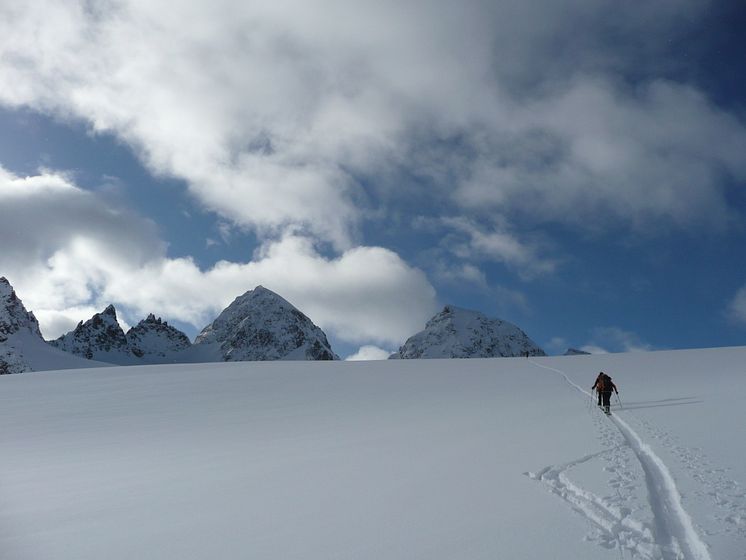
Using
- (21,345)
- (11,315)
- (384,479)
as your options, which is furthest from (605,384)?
(11,315)

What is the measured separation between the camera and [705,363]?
1219 inches

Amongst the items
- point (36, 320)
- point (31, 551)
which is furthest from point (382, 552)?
point (36, 320)

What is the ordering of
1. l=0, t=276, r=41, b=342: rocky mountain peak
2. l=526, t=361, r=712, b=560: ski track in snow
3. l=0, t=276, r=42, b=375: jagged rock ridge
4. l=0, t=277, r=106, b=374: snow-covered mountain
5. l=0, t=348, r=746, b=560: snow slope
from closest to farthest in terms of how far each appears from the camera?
1. l=526, t=361, r=712, b=560: ski track in snow
2. l=0, t=348, r=746, b=560: snow slope
3. l=0, t=276, r=42, b=375: jagged rock ridge
4. l=0, t=277, r=106, b=374: snow-covered mountain
5. l=0, t=276, r=41, b=342: rocky mountain peak

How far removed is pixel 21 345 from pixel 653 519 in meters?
179

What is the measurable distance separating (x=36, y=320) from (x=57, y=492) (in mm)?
209752

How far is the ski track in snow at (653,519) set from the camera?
490 centimetres

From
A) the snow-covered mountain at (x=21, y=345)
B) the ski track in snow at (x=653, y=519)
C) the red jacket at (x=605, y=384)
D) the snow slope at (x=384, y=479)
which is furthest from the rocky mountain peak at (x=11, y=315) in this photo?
the ski track in snow at (x=653, y=519)

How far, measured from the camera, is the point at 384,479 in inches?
308

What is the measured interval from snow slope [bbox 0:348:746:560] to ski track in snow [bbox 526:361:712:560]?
2 cm

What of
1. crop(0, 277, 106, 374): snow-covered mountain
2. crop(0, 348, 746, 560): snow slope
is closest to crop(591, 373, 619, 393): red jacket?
crop(0, 348, 746, 560): snow slope

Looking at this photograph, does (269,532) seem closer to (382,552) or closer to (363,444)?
(382,552)

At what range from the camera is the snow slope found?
5.35 meters

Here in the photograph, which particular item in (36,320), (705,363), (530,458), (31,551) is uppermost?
(36,320)

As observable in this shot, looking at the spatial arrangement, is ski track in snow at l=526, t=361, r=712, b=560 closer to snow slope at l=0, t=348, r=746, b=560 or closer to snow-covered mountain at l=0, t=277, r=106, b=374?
snow slope at l=0, t=348, r=746, b=560
